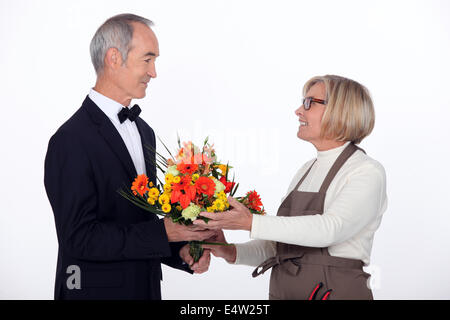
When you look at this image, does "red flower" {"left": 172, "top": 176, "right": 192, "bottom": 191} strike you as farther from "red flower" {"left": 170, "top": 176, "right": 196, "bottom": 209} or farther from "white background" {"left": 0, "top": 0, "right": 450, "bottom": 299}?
"white background" {"left": 0, "top": 0, "right": 450, "bottom": 299}

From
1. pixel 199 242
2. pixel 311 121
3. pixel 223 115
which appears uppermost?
pixel 223 115

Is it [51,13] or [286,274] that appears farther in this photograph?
[51,13]

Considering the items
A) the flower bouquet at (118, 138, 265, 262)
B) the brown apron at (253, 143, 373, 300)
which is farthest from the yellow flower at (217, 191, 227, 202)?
the brown apron at (253, 143, 373, 300)

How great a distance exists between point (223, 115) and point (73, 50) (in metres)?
1.63

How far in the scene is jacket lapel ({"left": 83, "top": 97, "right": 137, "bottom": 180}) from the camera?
2.83 metres

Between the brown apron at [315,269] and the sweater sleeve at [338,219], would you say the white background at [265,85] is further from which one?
the sweater sleeve at [338,219]

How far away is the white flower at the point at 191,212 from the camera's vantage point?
257cm

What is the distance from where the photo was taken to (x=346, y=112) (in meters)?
2.89

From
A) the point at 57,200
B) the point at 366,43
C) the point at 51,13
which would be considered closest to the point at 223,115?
the point at 366,43

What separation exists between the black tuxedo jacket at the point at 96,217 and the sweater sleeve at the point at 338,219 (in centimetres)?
55

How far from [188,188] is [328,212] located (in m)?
0.73

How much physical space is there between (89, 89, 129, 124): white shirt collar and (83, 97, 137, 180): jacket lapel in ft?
0.22

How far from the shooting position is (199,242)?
304cm
